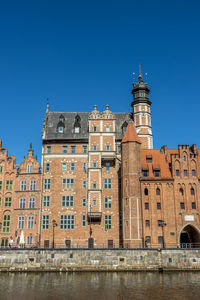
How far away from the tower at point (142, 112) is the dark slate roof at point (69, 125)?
2.41 metres

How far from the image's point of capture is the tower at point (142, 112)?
2490 inches

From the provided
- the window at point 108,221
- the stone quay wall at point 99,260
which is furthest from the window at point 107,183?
the stone quay wall at point 99,260

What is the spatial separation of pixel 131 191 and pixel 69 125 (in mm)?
19509

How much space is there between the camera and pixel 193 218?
5256 cm

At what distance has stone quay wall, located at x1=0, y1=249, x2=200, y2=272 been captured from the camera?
142 ft

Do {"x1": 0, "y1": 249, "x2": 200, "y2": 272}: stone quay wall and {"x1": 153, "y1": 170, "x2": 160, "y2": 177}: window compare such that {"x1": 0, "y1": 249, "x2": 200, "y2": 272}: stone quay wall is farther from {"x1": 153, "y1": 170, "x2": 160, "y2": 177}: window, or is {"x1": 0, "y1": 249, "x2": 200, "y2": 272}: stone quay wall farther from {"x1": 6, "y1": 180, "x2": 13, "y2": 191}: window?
{"x1": 6, "y1": 180, "x2": 13, "y2": 191}: window

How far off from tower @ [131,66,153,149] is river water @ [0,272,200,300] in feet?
95.6

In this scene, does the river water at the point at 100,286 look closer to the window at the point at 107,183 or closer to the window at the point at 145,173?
the window at the point at 145,173

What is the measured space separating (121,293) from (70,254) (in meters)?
16.5

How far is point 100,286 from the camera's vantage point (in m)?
32.0

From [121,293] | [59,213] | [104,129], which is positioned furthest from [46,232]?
→ [121,293]

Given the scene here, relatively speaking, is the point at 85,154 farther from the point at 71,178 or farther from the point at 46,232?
the point at 46,232

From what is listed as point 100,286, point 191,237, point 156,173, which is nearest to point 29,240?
point 156,173

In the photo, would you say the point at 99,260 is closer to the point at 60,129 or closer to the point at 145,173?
the point at 145,173
